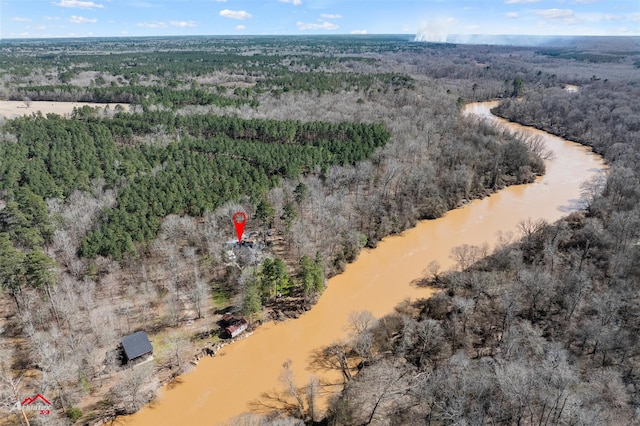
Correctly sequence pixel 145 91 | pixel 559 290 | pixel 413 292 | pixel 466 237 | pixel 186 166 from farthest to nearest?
pixel 145 91, pixel 186 166, pixel 466 237, pixel 413 292, pixel 559 290

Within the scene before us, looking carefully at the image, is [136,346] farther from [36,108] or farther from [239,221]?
[36,108]

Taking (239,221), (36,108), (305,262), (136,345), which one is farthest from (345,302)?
(36,108)

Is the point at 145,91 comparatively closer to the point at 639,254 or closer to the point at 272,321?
the point at 272,321

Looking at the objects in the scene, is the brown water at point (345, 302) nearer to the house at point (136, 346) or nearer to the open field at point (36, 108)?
the house at point (136, 346)

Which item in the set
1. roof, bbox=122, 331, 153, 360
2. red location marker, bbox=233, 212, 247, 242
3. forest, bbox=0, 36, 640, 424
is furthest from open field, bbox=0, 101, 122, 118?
roof, bbox=122, 331, 153, 360

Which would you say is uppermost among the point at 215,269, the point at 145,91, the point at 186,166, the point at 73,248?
the point at 145,91

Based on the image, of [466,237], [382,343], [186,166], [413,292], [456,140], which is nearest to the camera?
[382,343]

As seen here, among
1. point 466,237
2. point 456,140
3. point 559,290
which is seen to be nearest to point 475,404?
point 559,290

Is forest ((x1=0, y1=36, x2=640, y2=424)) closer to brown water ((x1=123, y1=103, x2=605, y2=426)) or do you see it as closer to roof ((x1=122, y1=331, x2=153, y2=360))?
roof ((x1=122, y1=331, x2=153, y2=360))
